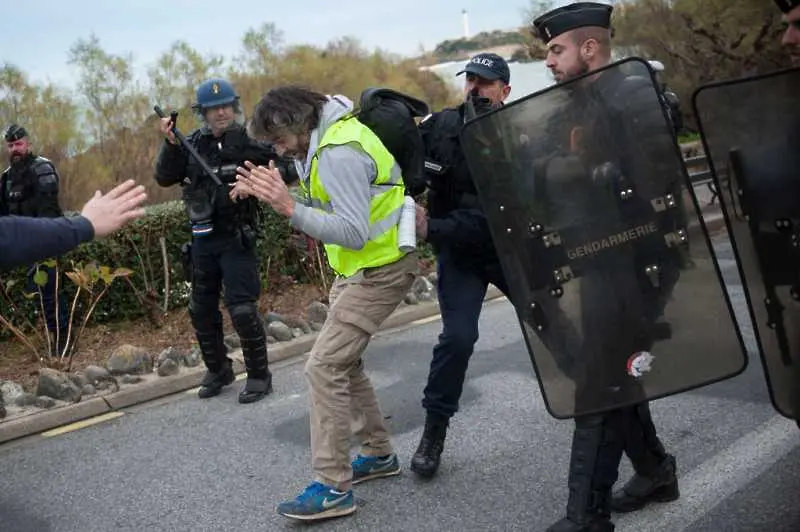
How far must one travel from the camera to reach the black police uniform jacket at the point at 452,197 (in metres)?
3.95

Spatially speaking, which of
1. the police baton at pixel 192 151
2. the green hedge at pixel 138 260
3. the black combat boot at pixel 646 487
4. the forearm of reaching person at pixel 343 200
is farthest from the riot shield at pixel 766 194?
the green hedge at pixel 138 260

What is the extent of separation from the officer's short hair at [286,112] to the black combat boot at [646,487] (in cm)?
191

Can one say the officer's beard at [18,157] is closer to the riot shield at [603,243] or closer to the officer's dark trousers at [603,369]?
the riot shield at [603,243]

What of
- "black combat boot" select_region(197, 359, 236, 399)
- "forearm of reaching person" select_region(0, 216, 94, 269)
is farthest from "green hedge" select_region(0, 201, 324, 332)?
"forearm of reaching person" select_region(0, 216, 94, 269)

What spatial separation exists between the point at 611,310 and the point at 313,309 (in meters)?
5.46

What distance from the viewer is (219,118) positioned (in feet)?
19.1

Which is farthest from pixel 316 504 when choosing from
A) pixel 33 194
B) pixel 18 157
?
pixel 18 157

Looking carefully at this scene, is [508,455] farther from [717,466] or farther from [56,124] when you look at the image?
[56,124]

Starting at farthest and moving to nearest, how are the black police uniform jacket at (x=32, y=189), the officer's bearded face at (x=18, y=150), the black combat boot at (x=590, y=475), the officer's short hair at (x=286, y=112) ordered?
1. the officer's bearded face at (x=18, y=150)
2. the black police uniform jacket at (x=32, y=189)
3. the officer's short hair at (x=286, y=112)
4. the black combat boot at (x=590, y=475)

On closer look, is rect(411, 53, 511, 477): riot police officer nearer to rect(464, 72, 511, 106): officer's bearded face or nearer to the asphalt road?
rect(464, 72, 511, 106): officer's bearded face

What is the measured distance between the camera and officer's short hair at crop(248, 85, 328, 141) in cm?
375

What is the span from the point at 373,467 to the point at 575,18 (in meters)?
2.26

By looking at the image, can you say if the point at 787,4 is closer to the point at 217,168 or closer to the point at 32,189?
the point at 217,168

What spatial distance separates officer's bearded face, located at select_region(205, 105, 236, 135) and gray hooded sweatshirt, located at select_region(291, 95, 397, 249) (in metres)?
2.36
